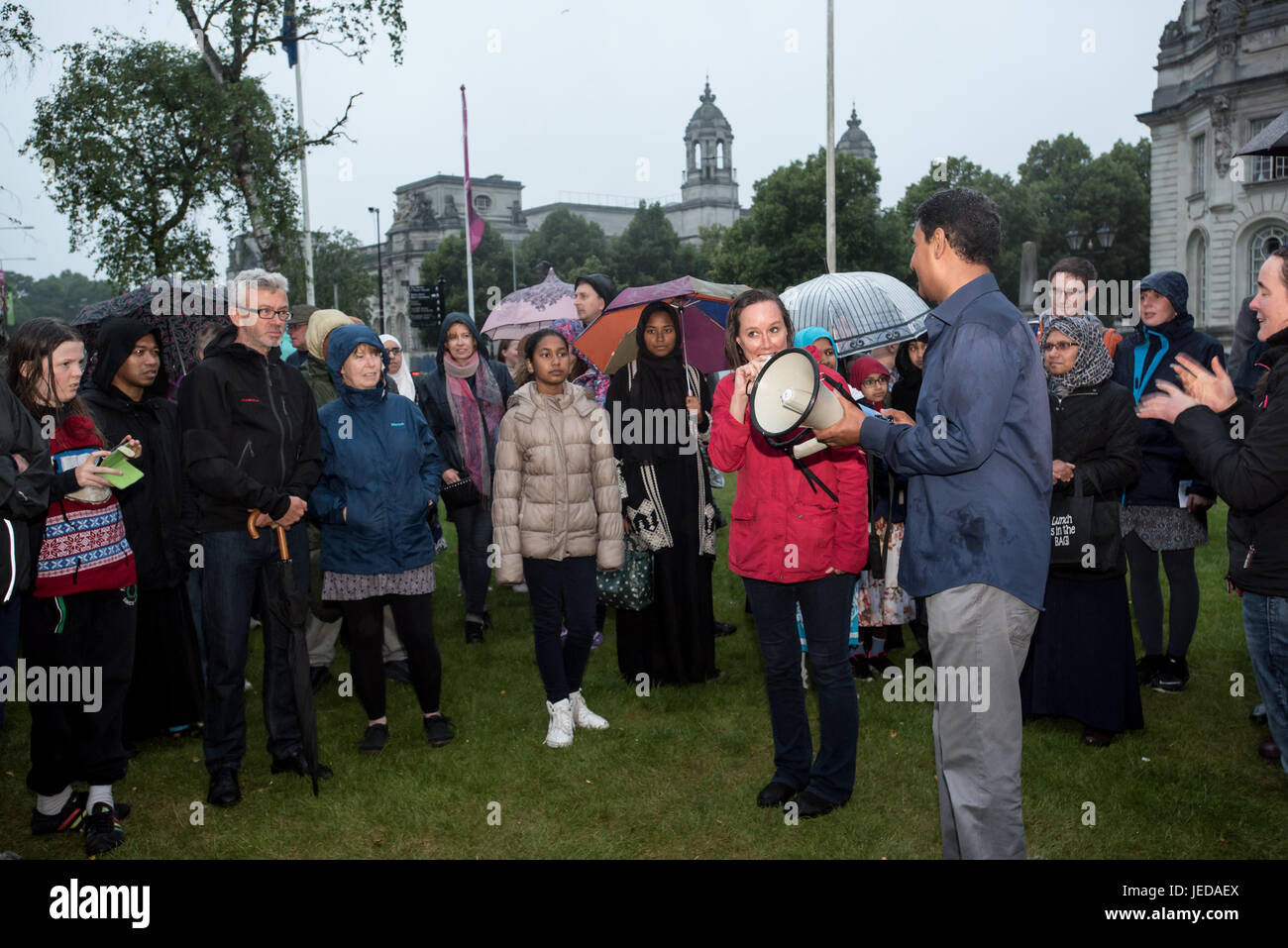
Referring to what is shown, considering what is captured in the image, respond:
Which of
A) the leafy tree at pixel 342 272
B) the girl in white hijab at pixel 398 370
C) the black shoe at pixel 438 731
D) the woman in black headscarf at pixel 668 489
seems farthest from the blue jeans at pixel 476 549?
the leafy tree at pixel 342 272

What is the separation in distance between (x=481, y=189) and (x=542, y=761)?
13876 cm

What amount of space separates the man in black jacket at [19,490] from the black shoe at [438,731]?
234cm

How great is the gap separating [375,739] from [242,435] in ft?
6.29

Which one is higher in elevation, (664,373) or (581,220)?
(581,220)

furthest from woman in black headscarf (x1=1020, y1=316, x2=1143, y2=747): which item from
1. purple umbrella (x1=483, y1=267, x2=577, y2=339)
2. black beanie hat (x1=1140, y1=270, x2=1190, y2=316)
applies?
purple umbrella (x1=483, y1=267, x2=577, y2=339)

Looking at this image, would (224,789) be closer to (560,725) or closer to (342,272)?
(560,725)

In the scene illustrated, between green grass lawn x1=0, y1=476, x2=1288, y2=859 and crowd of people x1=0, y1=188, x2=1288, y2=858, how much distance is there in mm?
203

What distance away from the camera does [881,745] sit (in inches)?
214

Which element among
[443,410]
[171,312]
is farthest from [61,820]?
[443,410]

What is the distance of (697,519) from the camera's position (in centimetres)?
657

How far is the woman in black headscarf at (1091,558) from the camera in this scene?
207 inches
